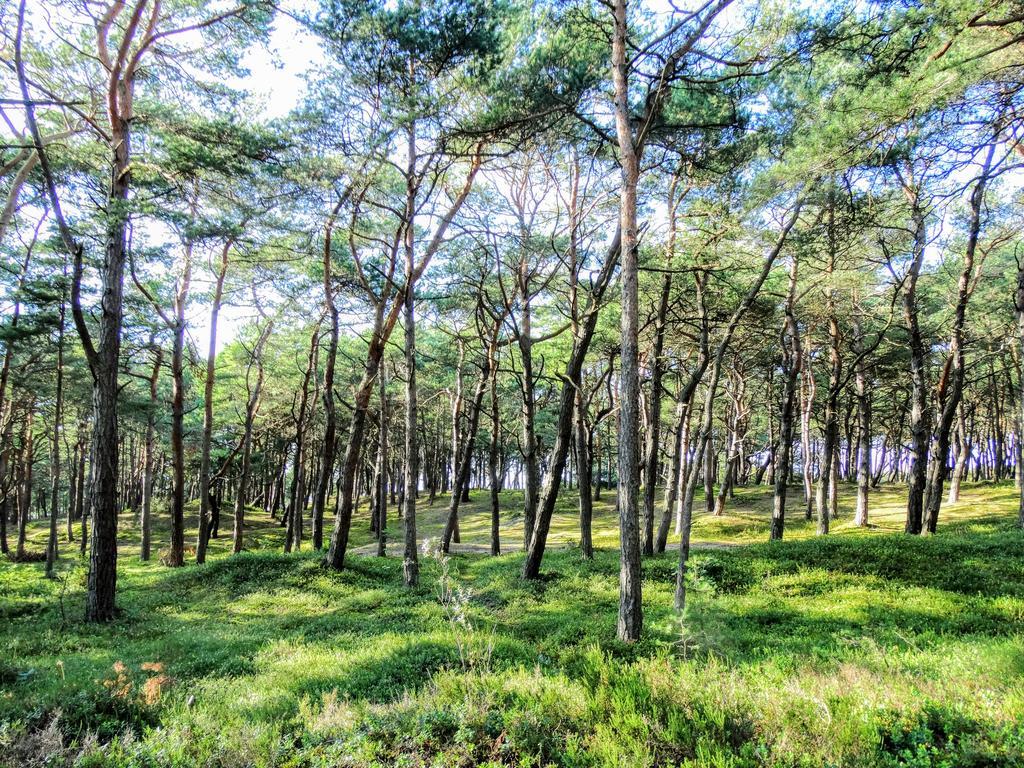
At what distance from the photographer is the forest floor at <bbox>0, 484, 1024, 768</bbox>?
12.5ft

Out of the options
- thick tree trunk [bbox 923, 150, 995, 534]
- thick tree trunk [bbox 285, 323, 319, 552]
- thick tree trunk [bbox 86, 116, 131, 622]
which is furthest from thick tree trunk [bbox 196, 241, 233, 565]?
thick tree trunk [bbox 923, 150, 995, 534]

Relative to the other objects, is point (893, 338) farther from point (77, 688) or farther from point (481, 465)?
point (481, 465)

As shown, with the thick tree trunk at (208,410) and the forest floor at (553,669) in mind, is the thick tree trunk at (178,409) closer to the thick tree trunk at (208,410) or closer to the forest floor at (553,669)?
the thick tree trunk at (208,410)

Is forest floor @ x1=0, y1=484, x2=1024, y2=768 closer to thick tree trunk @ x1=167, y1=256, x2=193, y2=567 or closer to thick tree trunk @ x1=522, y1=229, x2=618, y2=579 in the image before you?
thick tree trunk @ x1=522, y1=229, x2=618, y2=579

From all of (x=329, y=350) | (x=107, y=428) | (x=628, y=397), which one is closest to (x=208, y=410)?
(x=329, y=350)

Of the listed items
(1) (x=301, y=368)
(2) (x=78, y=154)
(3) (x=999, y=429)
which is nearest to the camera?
(2) (x=78, y=154)

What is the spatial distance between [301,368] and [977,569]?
23917mm

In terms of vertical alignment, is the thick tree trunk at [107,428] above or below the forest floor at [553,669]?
above

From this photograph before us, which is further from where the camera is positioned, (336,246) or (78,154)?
(336,246)

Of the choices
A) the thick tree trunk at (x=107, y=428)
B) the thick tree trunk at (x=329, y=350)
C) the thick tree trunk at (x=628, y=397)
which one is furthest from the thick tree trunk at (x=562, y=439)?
the thick tree trunk at (x=107, y=428)

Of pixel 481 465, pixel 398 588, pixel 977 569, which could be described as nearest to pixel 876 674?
pixel 977 569

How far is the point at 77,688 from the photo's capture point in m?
5.44

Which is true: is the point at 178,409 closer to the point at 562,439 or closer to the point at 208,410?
the point at 208,410

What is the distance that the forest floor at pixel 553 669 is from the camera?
379 centimetres
